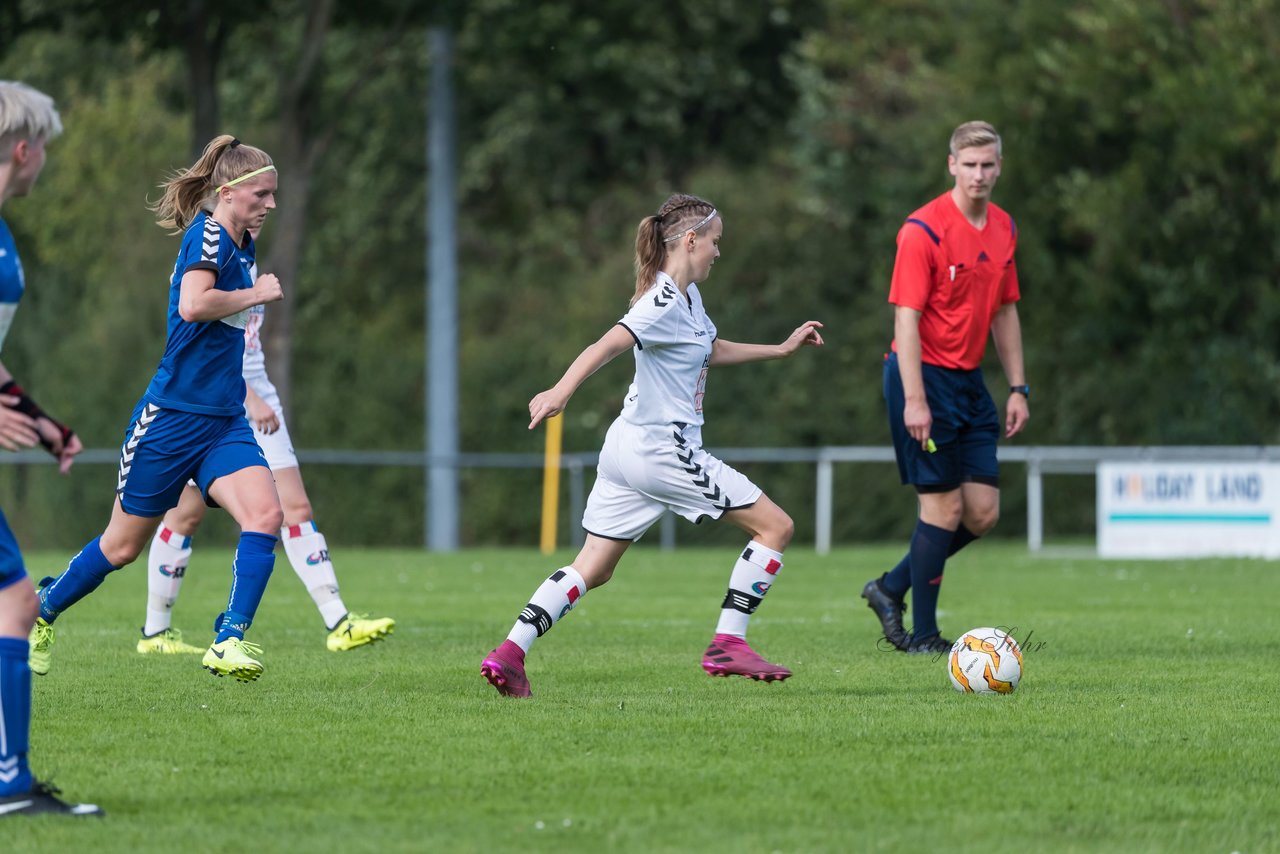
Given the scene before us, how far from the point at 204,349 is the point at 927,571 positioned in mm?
3433

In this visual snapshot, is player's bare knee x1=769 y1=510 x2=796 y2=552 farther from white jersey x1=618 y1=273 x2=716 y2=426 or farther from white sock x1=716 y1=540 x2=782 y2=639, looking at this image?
white jersey x1=618 y1=273 x2=716 y2=426

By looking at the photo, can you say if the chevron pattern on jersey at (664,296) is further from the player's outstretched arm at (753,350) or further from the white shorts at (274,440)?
the white shorts at (274,440)

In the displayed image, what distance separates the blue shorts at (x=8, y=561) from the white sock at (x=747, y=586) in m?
3.25

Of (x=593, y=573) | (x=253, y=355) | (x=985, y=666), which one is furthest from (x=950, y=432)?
(x=253, y=355)

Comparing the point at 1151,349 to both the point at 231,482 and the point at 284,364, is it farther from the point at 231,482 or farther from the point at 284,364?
the point at 231,482

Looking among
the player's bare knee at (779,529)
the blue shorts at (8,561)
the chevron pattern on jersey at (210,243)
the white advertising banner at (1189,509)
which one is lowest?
the white advertising banner at (1189,509)

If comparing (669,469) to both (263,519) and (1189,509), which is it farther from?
(1189,509)

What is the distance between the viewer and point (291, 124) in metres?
24.0

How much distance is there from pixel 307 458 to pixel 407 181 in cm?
1175

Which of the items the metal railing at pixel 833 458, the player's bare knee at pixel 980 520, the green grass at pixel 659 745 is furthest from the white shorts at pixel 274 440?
the metal railing at pixel 833 458

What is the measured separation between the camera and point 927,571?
9094 mm

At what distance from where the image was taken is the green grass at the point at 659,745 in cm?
480

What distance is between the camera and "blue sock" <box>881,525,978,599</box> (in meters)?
9.34

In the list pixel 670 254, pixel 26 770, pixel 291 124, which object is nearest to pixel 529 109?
pixel 291 124
